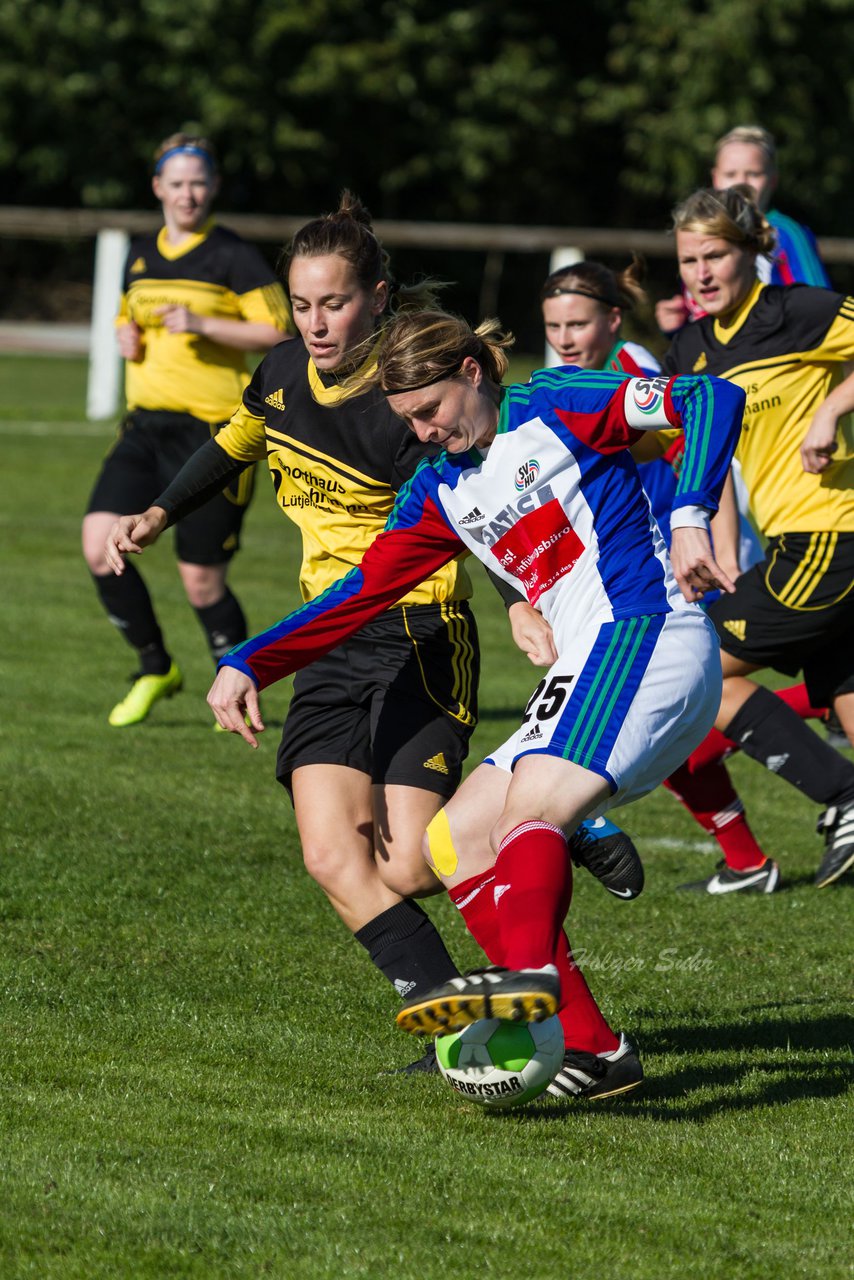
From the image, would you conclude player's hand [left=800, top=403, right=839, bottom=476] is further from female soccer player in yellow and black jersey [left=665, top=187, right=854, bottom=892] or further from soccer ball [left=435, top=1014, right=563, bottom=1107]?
soccer ball [left=435, top=1014, right=563, bottom=1107]

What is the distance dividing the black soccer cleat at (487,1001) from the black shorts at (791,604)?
2.71 metres

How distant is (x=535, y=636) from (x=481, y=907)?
0.63 m

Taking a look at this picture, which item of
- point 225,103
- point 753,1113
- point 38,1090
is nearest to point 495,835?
point 753,1113

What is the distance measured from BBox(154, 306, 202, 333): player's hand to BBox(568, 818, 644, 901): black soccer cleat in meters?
4.39

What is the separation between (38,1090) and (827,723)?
4.55m

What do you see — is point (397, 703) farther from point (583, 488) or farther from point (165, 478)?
point (165, 478)

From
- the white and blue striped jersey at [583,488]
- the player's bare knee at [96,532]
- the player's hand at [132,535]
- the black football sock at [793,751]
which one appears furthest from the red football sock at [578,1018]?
the player's bare knee at [96,532]

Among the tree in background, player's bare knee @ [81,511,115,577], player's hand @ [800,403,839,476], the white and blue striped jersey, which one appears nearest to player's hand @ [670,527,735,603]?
the white and blue striped jersey

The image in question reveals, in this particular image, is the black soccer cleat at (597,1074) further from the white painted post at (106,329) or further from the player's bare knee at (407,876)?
the white painted post at (106,329)

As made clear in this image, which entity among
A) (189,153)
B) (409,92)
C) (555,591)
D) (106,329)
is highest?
(409,92)

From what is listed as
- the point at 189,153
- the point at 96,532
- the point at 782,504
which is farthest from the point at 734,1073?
the point at 189,153

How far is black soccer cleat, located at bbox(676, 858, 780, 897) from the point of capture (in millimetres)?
6082

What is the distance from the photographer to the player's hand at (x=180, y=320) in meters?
7.97

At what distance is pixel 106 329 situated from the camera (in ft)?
61.3
